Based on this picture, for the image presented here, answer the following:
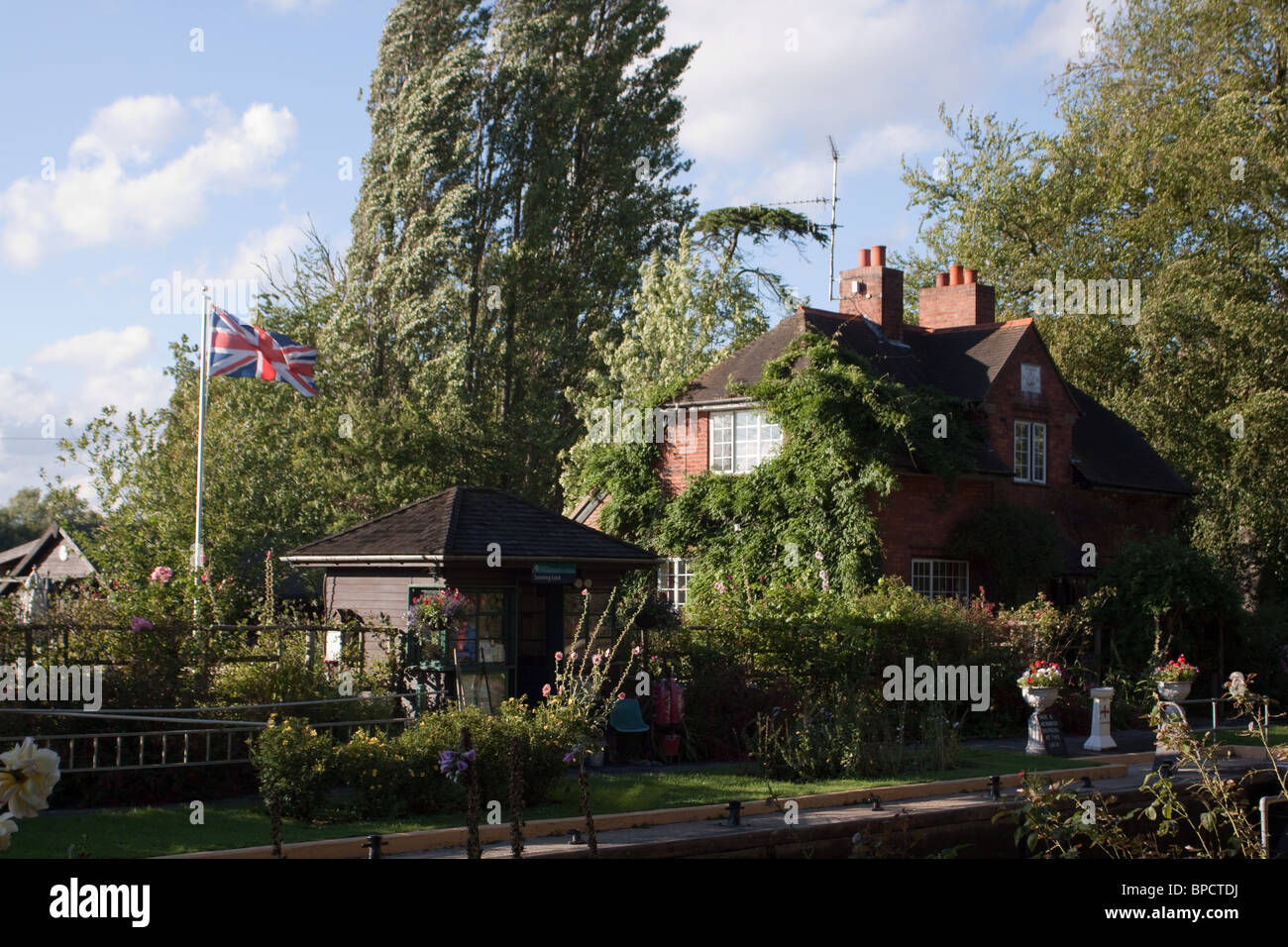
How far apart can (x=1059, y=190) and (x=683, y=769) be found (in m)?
27.4

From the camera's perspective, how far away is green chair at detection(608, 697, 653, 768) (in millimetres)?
16469

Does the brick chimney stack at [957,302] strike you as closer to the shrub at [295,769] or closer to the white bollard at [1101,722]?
the white bollard at [1101,722]

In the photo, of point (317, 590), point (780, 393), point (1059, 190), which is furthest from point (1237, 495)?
point (317, 590)

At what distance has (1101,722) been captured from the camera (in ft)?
61.4

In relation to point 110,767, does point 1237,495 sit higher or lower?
higher

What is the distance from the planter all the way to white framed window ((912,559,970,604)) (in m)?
8.82

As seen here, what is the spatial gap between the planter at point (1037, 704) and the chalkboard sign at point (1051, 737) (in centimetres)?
5

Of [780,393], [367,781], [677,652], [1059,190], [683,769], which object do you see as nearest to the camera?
[367,781]

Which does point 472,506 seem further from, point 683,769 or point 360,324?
point 360,324

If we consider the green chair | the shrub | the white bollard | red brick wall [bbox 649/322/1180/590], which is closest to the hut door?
the green chair

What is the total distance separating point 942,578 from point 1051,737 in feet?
32.1

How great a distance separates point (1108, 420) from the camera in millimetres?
35094

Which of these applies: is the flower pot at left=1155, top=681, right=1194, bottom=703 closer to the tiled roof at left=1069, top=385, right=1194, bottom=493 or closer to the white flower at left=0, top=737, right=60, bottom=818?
the tiled roof at left=1069, top=385, right=1194, bottom=493

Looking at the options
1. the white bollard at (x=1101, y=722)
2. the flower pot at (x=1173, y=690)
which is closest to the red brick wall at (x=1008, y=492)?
the flower pot at (x=1173, y=690)
